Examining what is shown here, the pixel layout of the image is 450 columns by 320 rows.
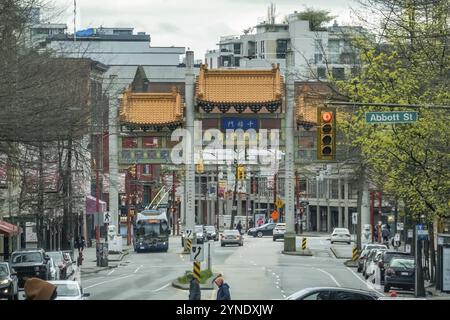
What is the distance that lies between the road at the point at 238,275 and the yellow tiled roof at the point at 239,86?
32.6 feet

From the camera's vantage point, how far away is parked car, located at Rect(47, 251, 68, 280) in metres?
49.7

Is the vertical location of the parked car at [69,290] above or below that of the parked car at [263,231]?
above

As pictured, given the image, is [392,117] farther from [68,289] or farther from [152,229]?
[152,229]

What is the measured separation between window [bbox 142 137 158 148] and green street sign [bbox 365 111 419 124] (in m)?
45.4

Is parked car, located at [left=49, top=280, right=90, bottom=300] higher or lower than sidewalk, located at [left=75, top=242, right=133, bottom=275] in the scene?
higher

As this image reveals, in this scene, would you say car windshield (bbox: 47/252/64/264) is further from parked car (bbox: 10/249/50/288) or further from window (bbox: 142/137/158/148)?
window (bbox: 142/137/158/148)

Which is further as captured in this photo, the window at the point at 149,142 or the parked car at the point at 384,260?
the window at the point at 149,142

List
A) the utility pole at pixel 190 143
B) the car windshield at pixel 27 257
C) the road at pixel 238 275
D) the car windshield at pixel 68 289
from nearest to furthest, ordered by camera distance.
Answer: the car windshield at pixel 68 289 → the road at pixel 238 275 → the car windshield at pixel 27 257 → the utility pole at pixel 190 143

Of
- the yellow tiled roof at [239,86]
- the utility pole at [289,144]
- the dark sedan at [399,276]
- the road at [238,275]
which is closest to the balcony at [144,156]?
the yellow tiled roof at [239,86]

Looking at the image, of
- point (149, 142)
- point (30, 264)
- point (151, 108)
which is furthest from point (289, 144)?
point (30, 264)

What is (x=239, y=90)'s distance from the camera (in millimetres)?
75438

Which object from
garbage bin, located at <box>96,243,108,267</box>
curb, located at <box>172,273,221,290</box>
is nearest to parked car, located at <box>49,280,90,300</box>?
curb, located at <box>172,273,221,290</box>

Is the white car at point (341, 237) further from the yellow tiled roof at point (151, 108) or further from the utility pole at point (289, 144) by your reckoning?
the yellow tiled roof at point (151, 108)

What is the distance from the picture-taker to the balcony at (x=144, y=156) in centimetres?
7206
